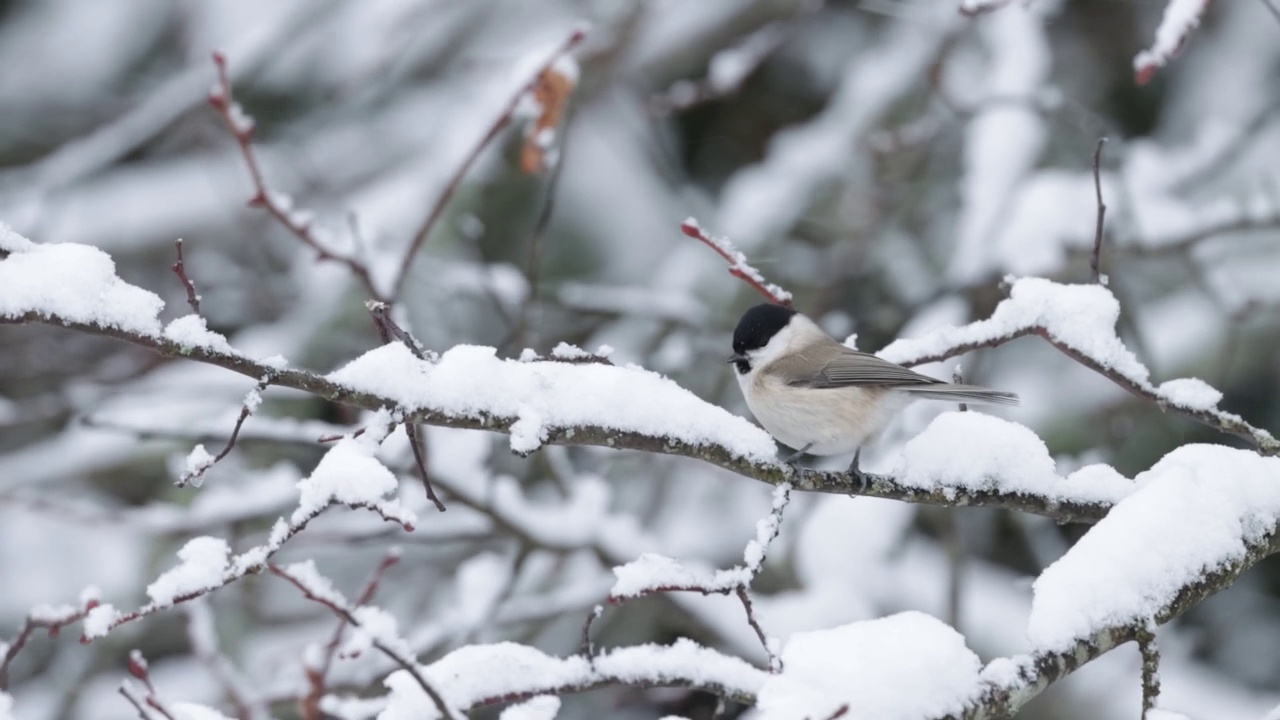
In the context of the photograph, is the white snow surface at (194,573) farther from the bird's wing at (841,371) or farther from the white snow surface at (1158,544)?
the bird's wing at (841,371)

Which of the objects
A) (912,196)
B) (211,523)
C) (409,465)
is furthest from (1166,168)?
(211,523)

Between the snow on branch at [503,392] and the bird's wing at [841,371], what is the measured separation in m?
0.74

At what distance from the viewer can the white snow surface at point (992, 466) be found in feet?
6.45

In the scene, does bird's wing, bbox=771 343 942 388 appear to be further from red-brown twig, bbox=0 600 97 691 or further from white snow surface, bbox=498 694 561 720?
red-brown twig, bbox=0 600 97 691

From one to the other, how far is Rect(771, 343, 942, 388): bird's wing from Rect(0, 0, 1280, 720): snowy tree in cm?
19

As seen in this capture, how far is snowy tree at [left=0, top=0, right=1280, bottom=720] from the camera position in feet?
5.48

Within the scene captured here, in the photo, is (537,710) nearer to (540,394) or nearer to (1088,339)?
(540,394)

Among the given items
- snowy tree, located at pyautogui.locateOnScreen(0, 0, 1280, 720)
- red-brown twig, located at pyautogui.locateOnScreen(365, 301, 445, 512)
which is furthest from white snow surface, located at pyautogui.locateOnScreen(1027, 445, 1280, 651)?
red-brown twig, located at pyautogui.locateOnScreen(365, 301, 445, 512)

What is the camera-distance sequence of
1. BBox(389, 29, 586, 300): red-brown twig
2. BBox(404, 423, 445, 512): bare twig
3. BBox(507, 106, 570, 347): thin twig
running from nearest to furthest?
BBox(404, 423, 445, 512): bare twig < BBox(389, 29, 586, 300): red-brown twig < BBox(507, 106, 570, 347): thin twig

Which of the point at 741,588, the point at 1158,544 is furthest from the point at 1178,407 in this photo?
the point at 741,588

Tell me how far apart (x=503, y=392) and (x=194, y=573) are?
50cm

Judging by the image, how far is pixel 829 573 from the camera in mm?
4234

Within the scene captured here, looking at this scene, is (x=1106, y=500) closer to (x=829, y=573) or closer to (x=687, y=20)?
(x=829, y=573)

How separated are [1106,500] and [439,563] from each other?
3526mm
